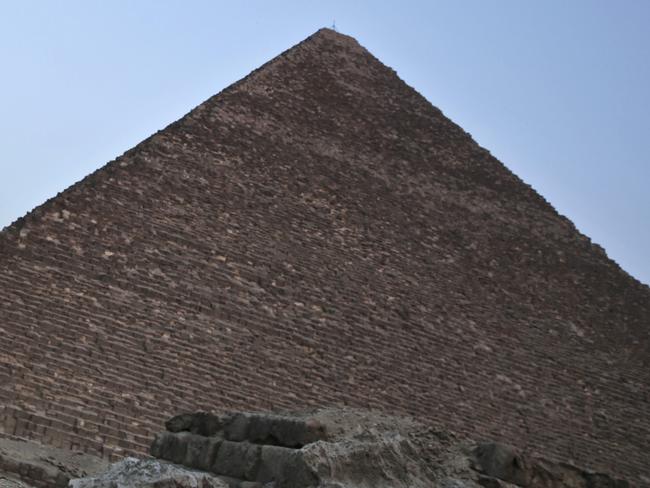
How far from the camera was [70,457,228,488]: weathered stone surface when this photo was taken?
423 cm

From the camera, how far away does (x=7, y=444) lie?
8383mm

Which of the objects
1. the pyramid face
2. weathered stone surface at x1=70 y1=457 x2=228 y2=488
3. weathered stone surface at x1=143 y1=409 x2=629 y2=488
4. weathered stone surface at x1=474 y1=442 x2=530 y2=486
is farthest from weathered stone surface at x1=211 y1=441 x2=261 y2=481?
the pyramid face

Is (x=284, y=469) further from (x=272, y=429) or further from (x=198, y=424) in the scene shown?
(x=198, y=424)

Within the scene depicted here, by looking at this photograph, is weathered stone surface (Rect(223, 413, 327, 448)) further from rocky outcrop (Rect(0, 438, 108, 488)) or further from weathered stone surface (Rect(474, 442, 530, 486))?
rocky outcrop (Rect(0, 438, 108, 488))

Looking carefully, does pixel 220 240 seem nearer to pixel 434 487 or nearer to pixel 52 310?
pixel 52 310

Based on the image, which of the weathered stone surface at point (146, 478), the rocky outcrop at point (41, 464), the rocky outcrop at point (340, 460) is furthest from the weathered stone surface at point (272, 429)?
the rocky outcrop at point (41, 464)

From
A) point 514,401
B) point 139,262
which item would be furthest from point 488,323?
point 139,262

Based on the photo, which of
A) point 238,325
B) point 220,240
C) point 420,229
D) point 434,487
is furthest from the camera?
point 420,229

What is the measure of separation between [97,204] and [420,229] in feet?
15.2

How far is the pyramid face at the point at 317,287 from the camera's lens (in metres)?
10.9

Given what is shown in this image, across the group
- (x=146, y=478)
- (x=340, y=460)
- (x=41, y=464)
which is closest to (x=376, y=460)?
(x=340, y=460)

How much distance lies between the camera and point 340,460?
4332 mm

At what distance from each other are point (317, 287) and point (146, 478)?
9.10 metres

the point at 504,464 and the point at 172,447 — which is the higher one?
the point at 504,464
